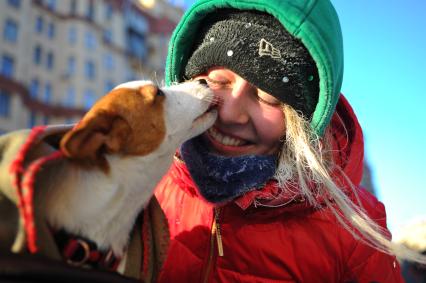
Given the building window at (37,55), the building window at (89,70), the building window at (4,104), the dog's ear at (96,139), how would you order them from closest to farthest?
the dog's ear at (96,139) → the building window at (4,104) → the building window at (37,55) → the building window at (89,70)

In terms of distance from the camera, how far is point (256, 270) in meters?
2.16

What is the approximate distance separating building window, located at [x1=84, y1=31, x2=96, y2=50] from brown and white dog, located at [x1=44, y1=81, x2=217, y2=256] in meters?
33.3

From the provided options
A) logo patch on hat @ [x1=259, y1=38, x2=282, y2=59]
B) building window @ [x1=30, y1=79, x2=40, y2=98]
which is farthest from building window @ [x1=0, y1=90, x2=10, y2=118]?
logo patch on hat @ [x1=259, y1=38, x2=282, y2=59]

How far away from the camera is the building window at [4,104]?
83.3 ft

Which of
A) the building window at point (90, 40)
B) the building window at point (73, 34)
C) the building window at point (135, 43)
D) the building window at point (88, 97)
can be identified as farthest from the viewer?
the building window at point (135, 43)

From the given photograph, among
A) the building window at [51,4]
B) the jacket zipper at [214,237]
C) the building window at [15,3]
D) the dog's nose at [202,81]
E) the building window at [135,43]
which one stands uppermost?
the dog's nose at [202,81]

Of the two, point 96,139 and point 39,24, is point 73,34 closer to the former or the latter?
point 39,24

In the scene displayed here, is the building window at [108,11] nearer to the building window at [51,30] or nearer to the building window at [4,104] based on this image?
the building window at [51,30]

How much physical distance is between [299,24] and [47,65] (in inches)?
1264

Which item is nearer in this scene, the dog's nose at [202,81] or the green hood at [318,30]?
the green hood at [318,30]

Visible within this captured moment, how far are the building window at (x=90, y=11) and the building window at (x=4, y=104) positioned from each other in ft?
34.2

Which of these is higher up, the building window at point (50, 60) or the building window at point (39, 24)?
the building window at point (39, 24)

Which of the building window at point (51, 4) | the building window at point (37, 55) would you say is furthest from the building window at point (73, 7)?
the building window at point (37, 55)

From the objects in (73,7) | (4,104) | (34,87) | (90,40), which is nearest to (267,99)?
(4,104)
